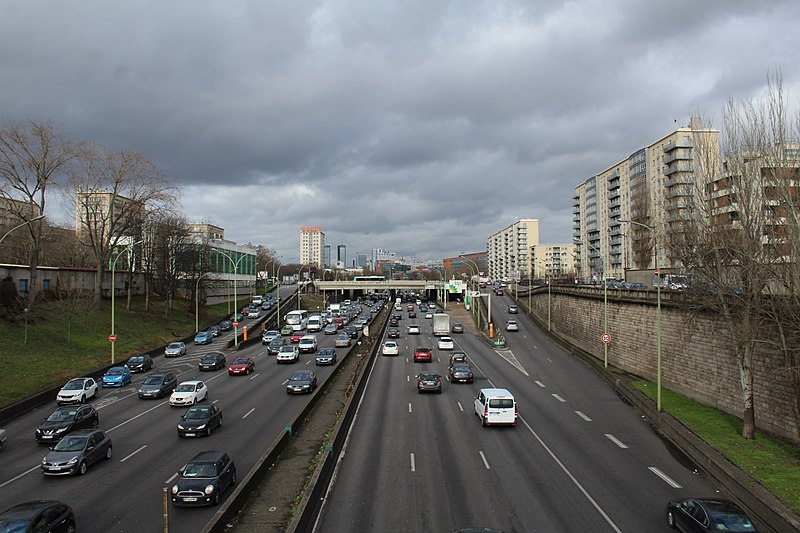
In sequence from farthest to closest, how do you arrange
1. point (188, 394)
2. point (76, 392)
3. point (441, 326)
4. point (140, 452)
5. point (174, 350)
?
1. point (441, 326)
2. point (174, 350)
3. point (76, 392)
4. point (188, 394)
5. point (140, 452)

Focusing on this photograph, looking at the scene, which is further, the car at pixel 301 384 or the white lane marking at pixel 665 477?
the car at pixel 301 384

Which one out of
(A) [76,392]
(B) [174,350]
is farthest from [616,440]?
(B) [174,350]

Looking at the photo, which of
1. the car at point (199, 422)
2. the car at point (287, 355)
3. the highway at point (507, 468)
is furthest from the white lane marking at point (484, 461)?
the car at point (287, 355)

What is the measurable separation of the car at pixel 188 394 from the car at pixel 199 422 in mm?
5658

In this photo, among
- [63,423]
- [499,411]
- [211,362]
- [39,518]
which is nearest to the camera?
[39,518]

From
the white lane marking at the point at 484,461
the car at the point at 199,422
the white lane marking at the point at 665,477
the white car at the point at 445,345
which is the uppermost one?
the car at the point at 199,422

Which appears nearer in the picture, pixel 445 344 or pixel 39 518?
pixel 39 518

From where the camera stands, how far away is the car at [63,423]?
71.6 feet

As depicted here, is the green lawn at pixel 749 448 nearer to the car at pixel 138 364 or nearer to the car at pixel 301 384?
the car at pixel 301 384

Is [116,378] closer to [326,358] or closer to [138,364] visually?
[138,364]

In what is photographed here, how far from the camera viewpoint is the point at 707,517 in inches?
503

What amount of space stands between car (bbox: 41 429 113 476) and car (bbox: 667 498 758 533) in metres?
17.8

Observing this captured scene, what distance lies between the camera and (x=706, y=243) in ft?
79.7

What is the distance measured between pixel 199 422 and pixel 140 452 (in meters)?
2.70
